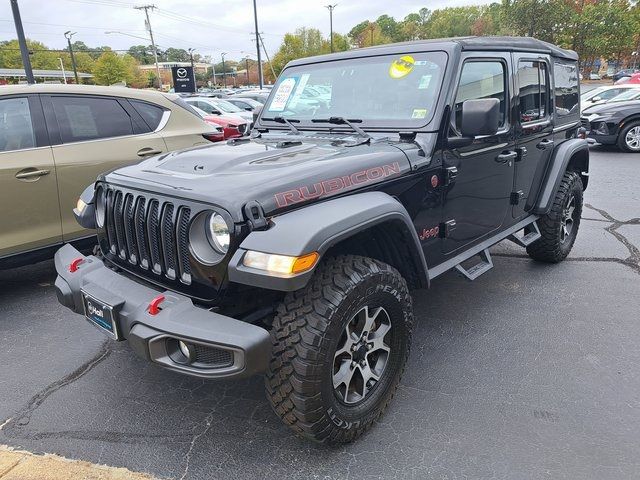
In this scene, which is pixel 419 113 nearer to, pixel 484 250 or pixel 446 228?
pixel 446 228

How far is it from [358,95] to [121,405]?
242 cm

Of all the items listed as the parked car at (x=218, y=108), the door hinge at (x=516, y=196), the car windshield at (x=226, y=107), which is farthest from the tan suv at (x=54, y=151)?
the car windshield at (x=226, y=107)

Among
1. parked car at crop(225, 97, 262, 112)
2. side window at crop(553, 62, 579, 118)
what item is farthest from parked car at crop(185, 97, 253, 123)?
side window at crop(553, 62, 579, 118)

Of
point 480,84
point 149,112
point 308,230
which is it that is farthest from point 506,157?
point 149,112

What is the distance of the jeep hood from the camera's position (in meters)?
2.23

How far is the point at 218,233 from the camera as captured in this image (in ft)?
7.30

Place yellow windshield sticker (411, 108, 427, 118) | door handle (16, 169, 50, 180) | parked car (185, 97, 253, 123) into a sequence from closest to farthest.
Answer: yellow windshield sticker (411, 108, 427, 118) → door handle (16, 169, 50, 180) → parked car (185, 97, 253, 123)

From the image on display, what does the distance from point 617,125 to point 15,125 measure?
496 inches

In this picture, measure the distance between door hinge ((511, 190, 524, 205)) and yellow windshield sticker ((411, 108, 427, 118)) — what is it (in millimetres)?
1288

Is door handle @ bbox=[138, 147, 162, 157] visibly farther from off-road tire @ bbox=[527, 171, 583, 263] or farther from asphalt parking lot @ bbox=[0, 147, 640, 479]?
off-road tire @ bbox=[527, 171, 583, 263]

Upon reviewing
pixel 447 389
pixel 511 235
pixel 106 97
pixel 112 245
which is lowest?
pixel 447 389

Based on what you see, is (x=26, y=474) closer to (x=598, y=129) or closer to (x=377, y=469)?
(x=377, y=469)

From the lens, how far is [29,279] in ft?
15.5

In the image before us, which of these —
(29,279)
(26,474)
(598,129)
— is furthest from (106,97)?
(598,129)
